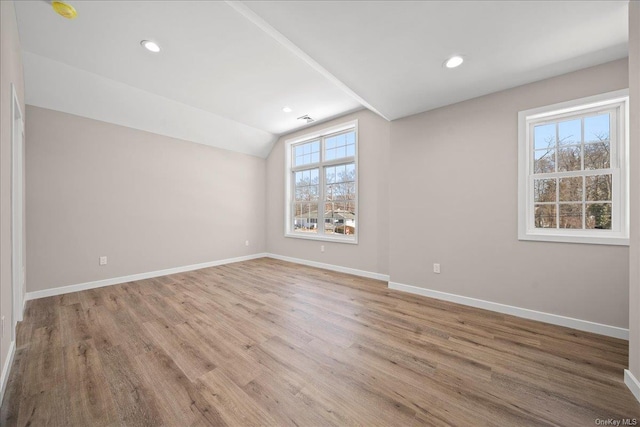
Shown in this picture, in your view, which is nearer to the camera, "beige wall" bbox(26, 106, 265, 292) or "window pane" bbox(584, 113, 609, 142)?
"window pane" bbox(584, 113, 609, 142)

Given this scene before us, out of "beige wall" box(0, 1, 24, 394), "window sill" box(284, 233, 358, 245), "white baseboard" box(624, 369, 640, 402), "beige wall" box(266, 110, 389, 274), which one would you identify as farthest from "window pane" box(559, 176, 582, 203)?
"beige wall" box(0, 1, 24, 394)

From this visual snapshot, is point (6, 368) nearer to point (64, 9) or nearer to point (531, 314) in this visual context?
point (64, 9)

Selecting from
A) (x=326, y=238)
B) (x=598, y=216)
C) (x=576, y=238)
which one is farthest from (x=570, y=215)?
(x=326, y=238)

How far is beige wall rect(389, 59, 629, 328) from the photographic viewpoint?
2234 mm

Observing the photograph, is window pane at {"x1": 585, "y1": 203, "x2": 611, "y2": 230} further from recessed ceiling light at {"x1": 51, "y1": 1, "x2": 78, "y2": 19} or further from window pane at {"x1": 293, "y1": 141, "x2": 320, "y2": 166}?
recessed ceiling light at {"x1": 51, "y1": 1, "x2": 78, "y2": 19}

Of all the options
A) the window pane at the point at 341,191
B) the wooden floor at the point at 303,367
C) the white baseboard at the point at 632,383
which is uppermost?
the window pane at the point at 341,191

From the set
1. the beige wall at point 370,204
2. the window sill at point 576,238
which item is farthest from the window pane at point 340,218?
the window sill at point 576,238

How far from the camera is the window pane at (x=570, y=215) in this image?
242 centimetres

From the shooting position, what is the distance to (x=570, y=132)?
2455 mm

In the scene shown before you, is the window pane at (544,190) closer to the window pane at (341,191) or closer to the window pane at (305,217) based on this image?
the window pane at (341,191)

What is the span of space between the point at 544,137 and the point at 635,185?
1330mm

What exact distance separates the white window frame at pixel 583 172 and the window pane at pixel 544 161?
67 millimetres

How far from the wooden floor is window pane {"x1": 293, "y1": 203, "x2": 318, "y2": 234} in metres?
2.38

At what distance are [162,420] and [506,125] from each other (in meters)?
3.95
